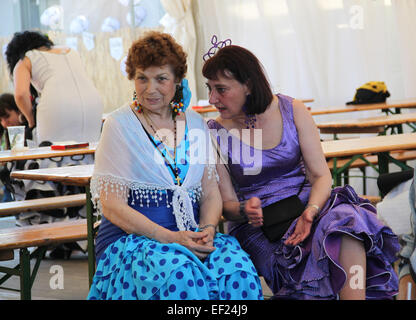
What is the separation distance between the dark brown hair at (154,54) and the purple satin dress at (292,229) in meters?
0.31

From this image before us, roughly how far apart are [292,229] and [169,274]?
1.80ft

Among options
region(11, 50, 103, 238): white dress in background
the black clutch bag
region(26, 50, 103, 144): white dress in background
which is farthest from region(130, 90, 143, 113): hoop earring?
region(26, 50, 103, 144): white dress in background

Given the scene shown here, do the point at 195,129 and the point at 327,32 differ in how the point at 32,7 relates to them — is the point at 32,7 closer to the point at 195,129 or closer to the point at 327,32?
the point at 327,32

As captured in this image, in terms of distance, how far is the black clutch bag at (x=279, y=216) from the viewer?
2254 mm

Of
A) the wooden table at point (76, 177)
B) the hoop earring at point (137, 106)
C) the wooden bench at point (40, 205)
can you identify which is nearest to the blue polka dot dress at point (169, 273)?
the hoop earring at point (137, 106)

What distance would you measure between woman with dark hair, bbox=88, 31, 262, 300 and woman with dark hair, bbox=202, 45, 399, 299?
0.12 metres

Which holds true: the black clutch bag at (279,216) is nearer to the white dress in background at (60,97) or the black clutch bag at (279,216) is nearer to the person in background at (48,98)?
the person in background at (48,98)

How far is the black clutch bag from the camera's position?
2254 millimetres

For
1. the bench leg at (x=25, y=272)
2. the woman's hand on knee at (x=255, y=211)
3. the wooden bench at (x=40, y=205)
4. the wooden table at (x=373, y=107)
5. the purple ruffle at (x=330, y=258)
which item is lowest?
the bench leg at (x=25, y=272)

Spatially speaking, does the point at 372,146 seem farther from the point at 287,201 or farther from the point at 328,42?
the point at 328,42

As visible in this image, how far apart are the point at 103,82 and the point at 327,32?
2.86 m

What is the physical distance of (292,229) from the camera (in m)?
2.24

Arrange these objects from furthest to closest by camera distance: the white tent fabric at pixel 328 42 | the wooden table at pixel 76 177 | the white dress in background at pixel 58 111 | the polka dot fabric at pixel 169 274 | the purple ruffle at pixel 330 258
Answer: the white tent fabric at pixel 328 42, the white dress in background at pixel 58 111, the wooden table at pixel 76 177, the purple ruffle at pixel 330 258, the polka dot fabric at pixel 169 274

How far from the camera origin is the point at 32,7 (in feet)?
24.8
